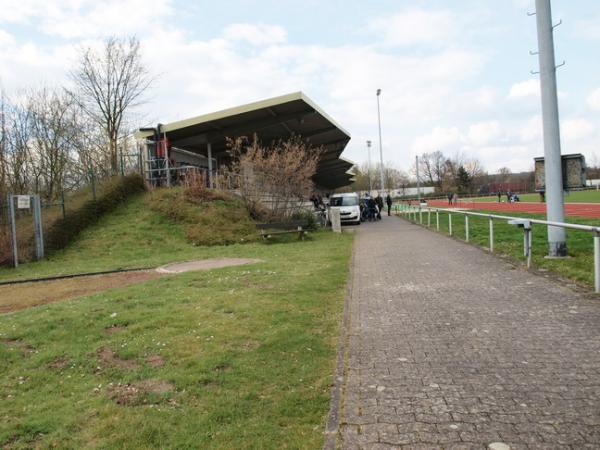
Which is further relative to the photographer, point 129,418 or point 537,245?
point 537,245

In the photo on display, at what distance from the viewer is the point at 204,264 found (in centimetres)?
1235

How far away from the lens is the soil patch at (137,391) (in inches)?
155

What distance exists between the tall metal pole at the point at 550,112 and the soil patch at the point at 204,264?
6641 millimetres

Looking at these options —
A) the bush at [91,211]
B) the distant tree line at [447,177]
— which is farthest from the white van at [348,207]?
the distant tree line at [447,177]

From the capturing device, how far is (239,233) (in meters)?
18.4

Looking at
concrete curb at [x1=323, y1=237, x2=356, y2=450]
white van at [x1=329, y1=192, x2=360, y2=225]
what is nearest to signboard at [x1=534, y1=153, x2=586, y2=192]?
concrete curb at [x1=323, y1=237, x2=356, y2=450]

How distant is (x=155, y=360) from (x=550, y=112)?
8922mm

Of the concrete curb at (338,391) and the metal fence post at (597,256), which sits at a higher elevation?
the metal fence post at (597,256)

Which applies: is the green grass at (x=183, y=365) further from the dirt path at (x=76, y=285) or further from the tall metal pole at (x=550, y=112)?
the tall metal pole at (x=550, y=112)

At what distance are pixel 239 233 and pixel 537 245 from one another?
10151 mm

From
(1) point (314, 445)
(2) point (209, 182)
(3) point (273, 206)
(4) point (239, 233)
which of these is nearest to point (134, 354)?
(1) point (314, 445)

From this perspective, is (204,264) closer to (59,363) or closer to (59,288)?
(59,288)

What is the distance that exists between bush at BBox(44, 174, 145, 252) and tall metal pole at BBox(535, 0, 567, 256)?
14.8 metres

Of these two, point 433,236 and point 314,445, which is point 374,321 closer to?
point 314,445
